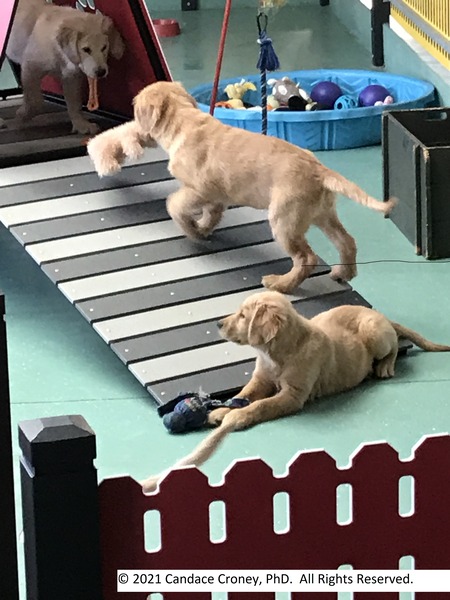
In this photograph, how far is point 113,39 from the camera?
5141 millimetres

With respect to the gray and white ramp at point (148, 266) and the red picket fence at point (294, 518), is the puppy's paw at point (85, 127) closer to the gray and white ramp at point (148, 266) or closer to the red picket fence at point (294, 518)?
the gray and white ramp at point (148, 266)

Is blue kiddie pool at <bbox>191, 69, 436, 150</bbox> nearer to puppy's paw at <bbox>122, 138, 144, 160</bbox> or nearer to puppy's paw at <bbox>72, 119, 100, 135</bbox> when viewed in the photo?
puppy's paw at <bbox>72, 119, 100, 135</bbox>

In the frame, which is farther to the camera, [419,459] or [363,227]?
[363,227]

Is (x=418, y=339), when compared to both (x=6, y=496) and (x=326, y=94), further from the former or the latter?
(x=326, y=94)

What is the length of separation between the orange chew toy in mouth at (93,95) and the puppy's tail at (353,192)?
1593mm

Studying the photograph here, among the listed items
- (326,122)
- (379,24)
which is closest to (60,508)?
(326,122)

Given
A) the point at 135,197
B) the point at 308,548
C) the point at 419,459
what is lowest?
the point at 135,197

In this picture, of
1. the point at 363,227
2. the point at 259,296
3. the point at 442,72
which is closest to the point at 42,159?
the point at 363,227

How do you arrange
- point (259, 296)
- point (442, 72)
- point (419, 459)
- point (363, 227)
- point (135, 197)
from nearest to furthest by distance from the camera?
point (419, 459) < point (259, 296) < point (135, 197) < point (363, 227) < point (442, 72)

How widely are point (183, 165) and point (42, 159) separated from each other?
2.61 feet

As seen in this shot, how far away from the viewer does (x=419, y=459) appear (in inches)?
75.4

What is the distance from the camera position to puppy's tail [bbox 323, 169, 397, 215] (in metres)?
3.94

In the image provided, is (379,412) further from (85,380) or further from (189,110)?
(189,110)

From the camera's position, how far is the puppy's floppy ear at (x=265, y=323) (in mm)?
3361
